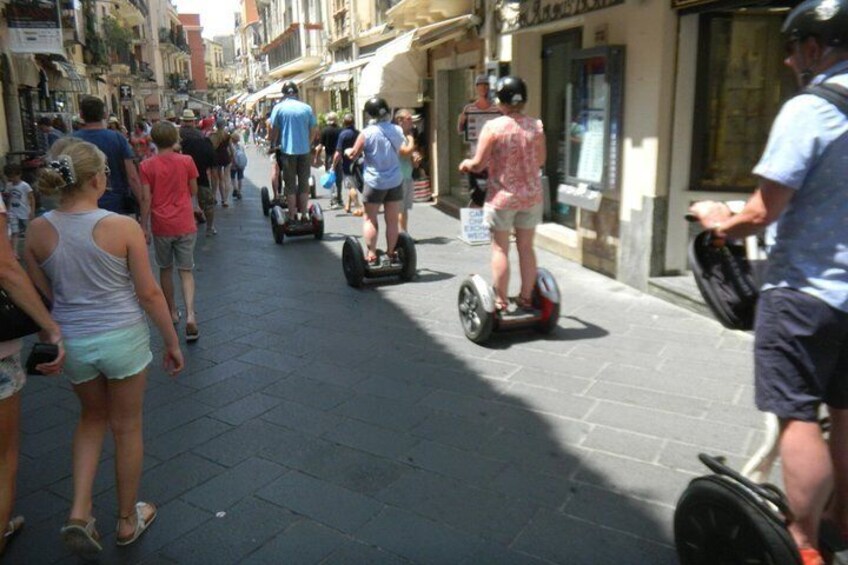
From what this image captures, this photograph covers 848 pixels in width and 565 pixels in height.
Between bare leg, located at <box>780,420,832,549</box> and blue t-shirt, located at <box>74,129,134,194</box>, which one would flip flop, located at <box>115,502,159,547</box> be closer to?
bare leg, located at <box>780,420,832,549</box>

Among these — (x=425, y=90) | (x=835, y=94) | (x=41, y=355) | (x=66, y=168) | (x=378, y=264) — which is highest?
Answer: (x=425, y=90)

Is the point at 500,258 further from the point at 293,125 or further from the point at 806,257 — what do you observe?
the point at 293,125

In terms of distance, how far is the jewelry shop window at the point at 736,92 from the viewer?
5953 millimetres

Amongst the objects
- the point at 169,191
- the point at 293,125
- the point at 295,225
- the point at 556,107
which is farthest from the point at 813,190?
the point at 295,225

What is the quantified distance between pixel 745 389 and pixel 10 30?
15880mm

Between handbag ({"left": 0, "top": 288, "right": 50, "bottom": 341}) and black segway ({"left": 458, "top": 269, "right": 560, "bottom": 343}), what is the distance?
2961 millimetres

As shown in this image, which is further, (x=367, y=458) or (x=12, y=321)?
(x=367, y=458)

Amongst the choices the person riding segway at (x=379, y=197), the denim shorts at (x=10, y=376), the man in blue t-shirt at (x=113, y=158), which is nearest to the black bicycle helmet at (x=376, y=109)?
the person riding segway at (x=379, y=197)

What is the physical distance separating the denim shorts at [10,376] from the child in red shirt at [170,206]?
106 inches

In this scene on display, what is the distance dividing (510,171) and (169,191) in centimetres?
239

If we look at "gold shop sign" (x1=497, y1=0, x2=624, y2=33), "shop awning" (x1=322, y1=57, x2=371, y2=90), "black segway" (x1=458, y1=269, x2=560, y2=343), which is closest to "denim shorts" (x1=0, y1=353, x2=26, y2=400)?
"black segway" (x1=458, y1=269, x2=560, y2=343)

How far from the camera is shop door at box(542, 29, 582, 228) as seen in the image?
845 cm

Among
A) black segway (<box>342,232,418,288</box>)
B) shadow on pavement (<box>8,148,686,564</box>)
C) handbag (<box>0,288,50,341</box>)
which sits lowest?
shadow on pavement (<box>8,148,686,564</box>)

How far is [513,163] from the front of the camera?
4898 mm
